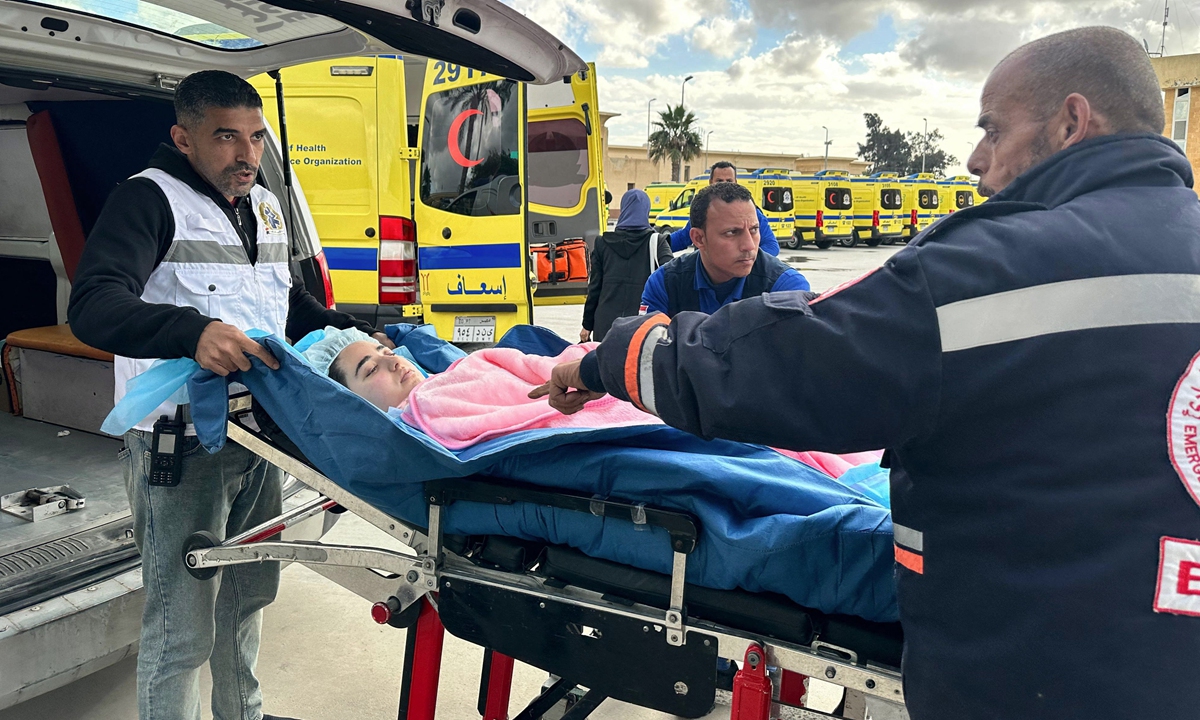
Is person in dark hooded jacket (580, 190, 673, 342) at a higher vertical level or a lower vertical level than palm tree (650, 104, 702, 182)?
lower

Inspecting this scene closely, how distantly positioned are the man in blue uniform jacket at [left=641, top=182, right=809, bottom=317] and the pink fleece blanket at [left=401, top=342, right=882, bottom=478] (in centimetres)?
124

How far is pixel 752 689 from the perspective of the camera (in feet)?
5.41

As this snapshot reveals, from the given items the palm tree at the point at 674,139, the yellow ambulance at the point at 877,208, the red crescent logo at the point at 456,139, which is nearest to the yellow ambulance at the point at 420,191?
the red crescent logo at the point at 456,139

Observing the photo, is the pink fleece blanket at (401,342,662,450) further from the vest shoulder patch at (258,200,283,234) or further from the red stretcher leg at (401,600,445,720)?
the vest shoulder patch at (258,200,283,234)

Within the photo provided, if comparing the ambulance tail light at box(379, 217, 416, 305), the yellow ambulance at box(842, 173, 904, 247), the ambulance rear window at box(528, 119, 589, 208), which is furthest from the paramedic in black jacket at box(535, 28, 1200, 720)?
the yellow ambulance at box(842, 173, 904, 247)

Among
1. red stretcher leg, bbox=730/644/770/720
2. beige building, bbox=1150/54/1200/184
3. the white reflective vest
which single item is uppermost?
beige building, bbox=1150/54/1200/184

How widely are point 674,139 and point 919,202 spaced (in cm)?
2778

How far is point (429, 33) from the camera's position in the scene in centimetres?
227

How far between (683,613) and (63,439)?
340 cm

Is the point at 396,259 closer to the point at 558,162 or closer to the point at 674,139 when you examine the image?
the point at 558,162

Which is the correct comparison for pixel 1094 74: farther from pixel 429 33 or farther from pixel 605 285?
pixel 605 285

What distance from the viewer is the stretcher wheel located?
7.13 ft

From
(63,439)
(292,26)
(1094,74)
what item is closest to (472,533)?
(1094,74)

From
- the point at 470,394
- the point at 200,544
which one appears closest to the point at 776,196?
the point at 470,394
